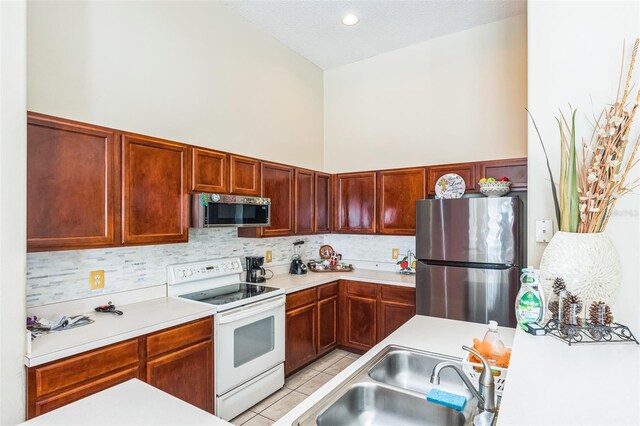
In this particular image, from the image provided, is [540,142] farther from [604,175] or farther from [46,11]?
[46,11]

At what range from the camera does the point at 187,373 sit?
225 cm

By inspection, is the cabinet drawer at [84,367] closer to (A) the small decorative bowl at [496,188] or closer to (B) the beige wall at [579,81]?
(B) the beige wall at [579,81]

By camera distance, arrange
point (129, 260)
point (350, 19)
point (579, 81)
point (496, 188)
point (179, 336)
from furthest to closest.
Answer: point (350, 19) < point (496, 188) < point (129, 260) < point (179, 336) < point (579, 81)

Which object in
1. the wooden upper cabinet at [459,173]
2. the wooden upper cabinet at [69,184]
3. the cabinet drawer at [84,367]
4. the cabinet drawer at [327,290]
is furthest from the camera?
the cabinet drawer at [327,290]

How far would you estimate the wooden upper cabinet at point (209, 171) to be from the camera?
2619mm

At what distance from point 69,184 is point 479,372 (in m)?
2.19

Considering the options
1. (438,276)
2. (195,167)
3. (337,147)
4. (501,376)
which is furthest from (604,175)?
(337,147)

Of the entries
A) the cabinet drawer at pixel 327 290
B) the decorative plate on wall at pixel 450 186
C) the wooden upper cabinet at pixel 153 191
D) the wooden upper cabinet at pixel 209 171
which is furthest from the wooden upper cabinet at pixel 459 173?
the wooden upper cabinet at pixel 153 191

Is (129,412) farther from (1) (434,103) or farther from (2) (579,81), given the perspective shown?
(1) (434,103)

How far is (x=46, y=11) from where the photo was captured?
83.2 inches

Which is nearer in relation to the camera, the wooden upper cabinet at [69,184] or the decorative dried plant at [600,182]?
the decorative dried plant at [600,182]

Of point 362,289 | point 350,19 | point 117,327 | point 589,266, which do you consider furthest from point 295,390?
point 350,19

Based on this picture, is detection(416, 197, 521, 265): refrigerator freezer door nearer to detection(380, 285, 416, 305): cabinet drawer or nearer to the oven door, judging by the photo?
detection(380, 285, 416, 305): cabinet drawer

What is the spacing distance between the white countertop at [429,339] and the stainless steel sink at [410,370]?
31 millimetres
